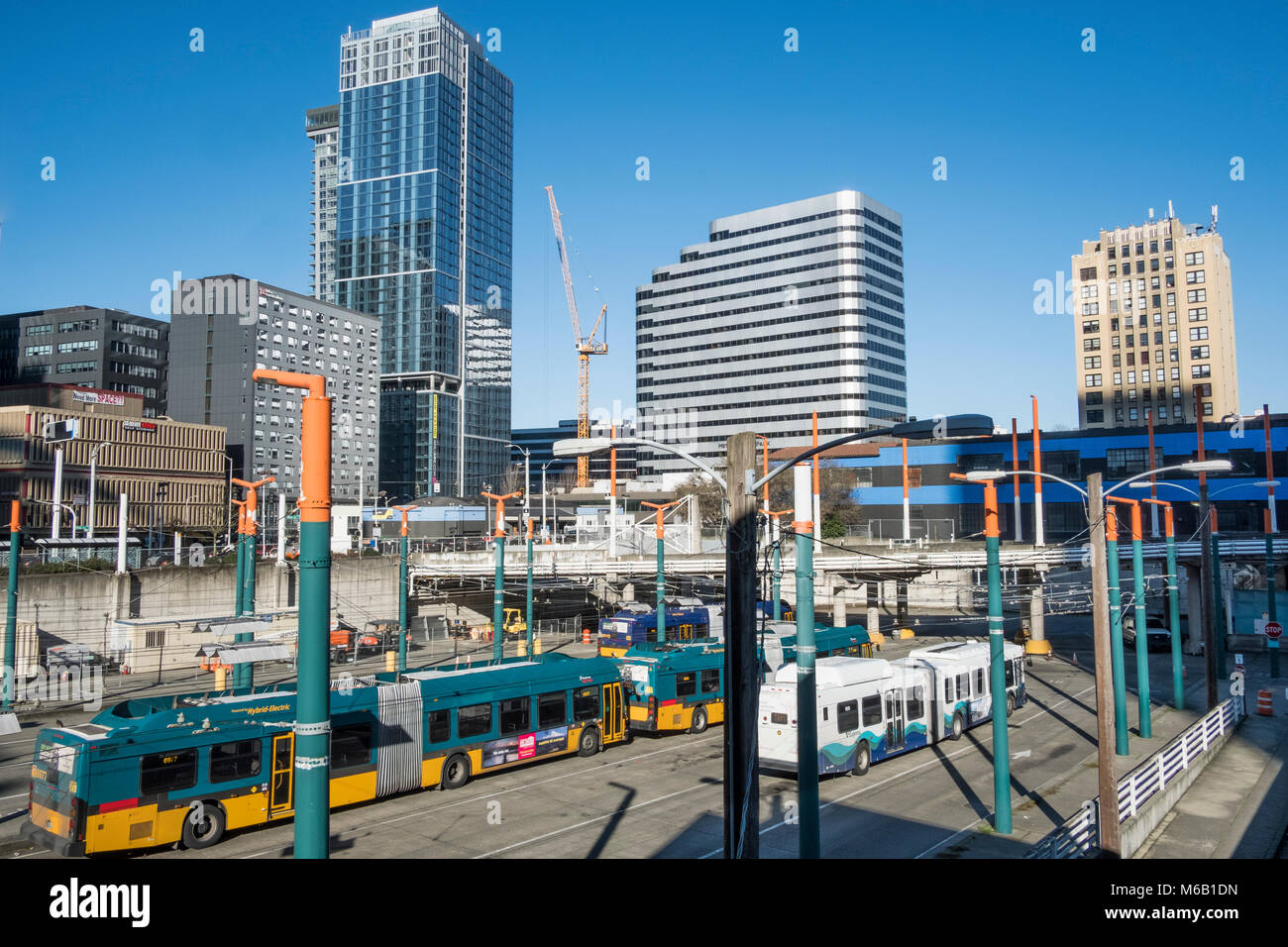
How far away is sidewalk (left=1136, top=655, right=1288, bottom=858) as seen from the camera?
17.7m

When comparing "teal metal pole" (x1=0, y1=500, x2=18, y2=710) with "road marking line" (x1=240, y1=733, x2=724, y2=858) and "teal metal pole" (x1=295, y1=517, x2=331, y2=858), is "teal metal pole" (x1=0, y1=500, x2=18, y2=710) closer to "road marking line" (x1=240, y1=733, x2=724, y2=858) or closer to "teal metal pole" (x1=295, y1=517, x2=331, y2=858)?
"road marking line" (x1=240, y1=733, x2=724, y2=858)

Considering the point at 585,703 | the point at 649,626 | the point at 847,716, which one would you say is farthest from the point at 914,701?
the point at 649,626

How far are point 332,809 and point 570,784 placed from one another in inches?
230

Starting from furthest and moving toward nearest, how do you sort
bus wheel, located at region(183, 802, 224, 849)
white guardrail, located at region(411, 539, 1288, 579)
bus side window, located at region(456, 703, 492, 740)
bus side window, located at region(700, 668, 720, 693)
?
white guardrail, located at region(411, 539, 1288, 579) → bus side window, located at region(700, 668, 720, 693) → bus side window, located at region(456, 703, 492, 740) → bus wheel, located at region(183, 802, 224, 849)

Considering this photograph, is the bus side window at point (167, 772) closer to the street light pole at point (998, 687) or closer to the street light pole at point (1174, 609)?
the street light pole at point (998, 687)

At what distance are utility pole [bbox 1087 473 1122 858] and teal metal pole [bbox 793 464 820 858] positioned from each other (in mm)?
6511

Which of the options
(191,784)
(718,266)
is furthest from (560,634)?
(718,266)

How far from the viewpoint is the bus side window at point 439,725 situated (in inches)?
894

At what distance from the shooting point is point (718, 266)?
17188cm

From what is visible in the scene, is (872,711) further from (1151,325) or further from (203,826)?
(1151,325)

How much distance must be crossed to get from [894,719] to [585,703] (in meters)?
8.88

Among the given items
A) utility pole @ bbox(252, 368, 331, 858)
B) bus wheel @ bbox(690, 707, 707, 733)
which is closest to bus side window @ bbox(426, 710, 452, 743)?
bus wheel @ bbox(690, 707, 707, 733)
